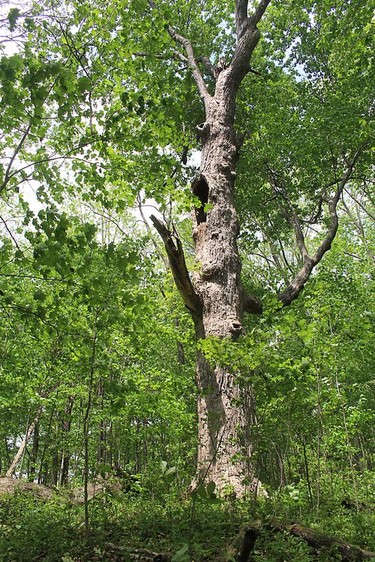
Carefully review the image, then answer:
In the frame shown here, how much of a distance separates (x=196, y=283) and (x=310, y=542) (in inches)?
151

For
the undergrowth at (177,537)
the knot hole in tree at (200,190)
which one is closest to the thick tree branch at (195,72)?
the knot hole in tree at (200,190)

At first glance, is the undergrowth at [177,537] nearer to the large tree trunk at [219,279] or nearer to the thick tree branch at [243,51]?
the large tree trunk at [219,279]

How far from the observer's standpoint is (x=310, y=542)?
2570 mm

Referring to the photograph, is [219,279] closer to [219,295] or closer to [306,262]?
[219,295]

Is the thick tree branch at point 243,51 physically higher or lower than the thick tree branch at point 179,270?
higher

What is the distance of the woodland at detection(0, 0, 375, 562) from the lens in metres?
3.05

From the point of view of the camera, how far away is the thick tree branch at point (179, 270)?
228 inches

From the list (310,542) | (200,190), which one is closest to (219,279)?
(200,190)

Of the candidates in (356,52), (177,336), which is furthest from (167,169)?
(177,336)

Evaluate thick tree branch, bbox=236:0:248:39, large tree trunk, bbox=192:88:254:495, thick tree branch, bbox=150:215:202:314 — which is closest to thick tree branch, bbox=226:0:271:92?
thick tree branch, bbox=236:0:248:39

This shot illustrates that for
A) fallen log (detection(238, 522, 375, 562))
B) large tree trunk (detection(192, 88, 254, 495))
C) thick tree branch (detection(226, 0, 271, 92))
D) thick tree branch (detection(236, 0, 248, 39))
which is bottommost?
fallen log (detection(238, 522, 375, 562))

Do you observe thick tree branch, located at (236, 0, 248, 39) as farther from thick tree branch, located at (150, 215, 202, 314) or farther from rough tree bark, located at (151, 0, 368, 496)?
thick tree branch, located at (150, 215, 202, 314)

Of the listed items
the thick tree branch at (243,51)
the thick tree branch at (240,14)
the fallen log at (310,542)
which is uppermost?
the thick tree branch at (240,14)

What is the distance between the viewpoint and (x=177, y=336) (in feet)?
33.2
